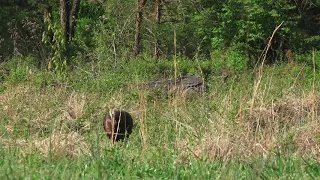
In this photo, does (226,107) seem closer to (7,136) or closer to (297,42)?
(7,136)

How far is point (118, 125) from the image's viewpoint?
661 cm

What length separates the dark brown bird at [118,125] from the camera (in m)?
6.65

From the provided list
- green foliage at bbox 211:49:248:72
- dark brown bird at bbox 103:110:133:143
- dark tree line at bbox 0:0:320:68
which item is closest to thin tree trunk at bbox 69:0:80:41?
dark tree line at bbox 0:0:320:68

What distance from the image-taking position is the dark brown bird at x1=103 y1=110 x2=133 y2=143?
21.8ft

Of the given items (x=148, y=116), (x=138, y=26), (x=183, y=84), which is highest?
(x=148, y=116)

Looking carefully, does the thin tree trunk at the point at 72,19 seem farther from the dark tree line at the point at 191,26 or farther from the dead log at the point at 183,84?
the dead log at the point at 183,84

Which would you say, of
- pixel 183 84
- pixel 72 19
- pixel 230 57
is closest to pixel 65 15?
pixel 72 19

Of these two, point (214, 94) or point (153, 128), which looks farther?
point (214, 94)

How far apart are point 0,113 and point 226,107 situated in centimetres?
374

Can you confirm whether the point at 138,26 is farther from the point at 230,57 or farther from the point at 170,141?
the point at 170,141

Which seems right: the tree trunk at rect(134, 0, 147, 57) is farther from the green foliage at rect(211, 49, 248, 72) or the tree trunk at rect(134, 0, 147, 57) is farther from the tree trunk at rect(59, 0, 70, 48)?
the green foliage at rect(211, 49, 248, 72)

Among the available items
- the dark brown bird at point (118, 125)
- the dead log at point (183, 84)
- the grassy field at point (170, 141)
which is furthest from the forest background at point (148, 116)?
the dead log at point (183, 84)

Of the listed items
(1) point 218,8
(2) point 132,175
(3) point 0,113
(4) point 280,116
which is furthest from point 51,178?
(1) point 218,8

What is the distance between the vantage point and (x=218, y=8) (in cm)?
2575
